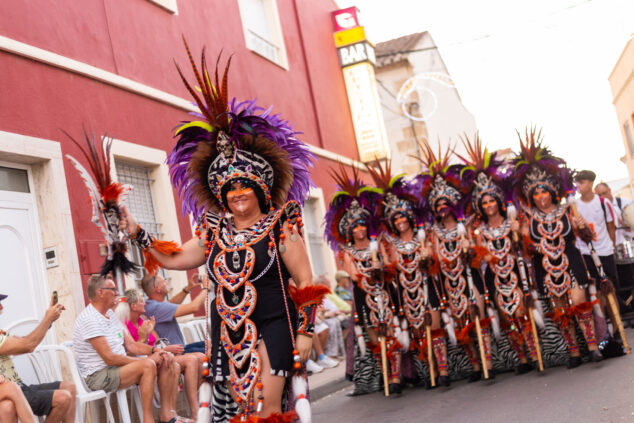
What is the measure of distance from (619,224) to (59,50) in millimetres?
8709

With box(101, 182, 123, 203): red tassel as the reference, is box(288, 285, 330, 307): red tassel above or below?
below

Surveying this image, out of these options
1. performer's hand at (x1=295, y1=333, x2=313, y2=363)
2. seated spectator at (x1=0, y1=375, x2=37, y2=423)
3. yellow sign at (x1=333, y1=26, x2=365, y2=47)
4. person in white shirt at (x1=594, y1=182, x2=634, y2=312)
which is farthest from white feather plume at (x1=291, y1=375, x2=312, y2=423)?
yellow sign at (x1=333, y1=26, x2=365, y2=47)

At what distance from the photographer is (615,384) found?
795 centimetres

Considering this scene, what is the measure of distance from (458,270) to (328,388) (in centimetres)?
258

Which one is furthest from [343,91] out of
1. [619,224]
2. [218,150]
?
[218,150]

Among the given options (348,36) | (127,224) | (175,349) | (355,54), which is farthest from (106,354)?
(348,36)

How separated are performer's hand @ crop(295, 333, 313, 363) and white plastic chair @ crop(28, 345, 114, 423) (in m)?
3.40

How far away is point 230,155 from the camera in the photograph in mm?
5508

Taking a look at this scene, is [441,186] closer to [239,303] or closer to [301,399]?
[239,303]

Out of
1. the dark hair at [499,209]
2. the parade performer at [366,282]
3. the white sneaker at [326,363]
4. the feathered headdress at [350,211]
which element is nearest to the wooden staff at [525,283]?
the dark hair at [499,209]

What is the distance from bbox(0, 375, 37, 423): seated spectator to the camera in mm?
6686

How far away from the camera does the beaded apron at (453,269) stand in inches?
401

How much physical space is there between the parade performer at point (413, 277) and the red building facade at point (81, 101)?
3.44 meters

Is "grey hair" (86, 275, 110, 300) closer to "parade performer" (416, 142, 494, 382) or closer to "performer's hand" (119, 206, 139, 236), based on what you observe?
"performer's hand" (119, 206, 139, 236)
